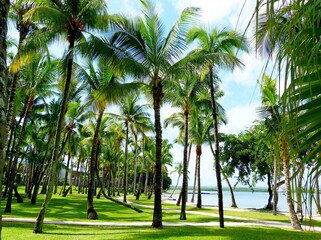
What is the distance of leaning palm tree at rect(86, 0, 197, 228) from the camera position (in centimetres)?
1337

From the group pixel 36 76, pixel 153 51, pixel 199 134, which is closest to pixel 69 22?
pixel 153 51

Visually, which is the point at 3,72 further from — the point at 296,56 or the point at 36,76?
the point at 36,76

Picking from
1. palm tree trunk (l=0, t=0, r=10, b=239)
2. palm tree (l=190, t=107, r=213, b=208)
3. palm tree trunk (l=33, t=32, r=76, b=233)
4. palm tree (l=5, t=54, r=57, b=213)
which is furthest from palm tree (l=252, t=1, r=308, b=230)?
palm tree (l=190, t=107, r=213, b=208)

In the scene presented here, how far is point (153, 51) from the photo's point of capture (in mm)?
13914

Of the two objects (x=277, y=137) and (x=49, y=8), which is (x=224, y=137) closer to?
(x=49, y=8)

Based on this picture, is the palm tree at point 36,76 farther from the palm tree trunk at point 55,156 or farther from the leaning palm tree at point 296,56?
the leaning palm tree at point 296,56

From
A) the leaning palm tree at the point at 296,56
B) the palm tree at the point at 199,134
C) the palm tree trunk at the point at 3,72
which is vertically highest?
the palm tree at the point at 199,134

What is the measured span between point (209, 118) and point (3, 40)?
24.8 metres

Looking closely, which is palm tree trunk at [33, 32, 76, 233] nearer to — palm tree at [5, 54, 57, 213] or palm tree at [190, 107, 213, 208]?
palm tree at [5, 54, 57, 213]

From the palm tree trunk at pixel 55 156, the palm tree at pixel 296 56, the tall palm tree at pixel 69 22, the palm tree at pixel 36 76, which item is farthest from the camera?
the palm tree at pixel 36 76

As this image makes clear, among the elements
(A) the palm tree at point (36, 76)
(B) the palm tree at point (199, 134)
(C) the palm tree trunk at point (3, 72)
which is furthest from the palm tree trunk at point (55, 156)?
(B) the palm tree at point (199, 134)

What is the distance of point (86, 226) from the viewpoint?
44.7 feet

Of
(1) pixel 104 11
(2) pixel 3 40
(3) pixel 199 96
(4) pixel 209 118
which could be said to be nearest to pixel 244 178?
(4) pixel 209 118

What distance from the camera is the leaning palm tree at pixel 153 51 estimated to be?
13.4m
